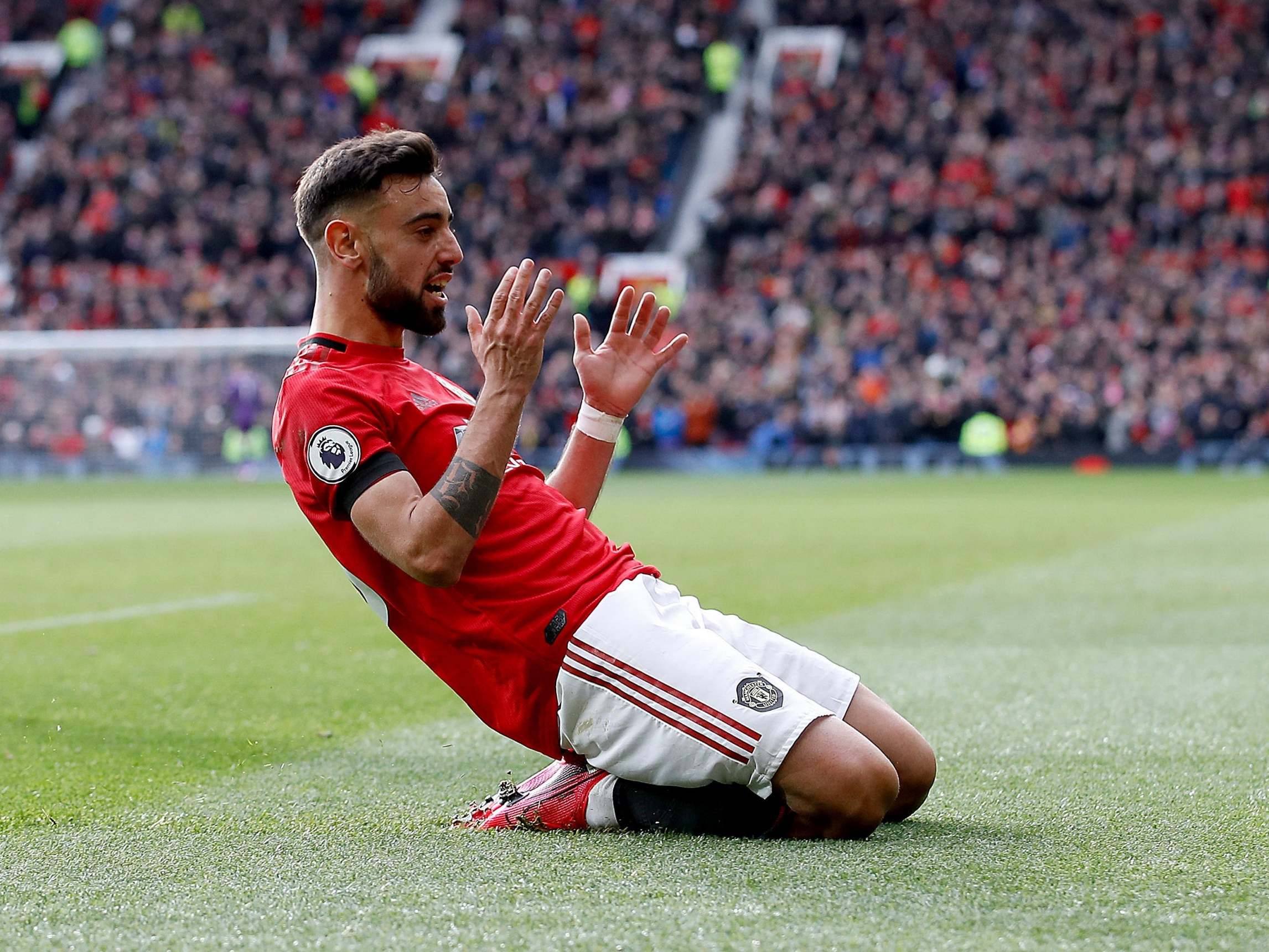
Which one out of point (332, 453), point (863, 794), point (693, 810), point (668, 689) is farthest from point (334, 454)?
point (863, 794)

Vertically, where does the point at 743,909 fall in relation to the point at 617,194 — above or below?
above

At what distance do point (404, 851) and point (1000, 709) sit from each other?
276 centimetres

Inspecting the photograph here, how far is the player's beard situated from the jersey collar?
0.08 m

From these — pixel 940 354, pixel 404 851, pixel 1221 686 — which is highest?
pixel 404 851

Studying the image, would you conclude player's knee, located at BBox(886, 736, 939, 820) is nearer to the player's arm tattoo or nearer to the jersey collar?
the player's arm tattoo

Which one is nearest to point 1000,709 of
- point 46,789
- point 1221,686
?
point 1221,686

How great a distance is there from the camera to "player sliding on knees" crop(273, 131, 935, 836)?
342cm

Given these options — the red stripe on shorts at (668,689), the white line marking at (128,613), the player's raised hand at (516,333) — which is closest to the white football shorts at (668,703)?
the red stripe on shorts at (668,689)

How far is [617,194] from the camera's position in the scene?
33000 millimetres

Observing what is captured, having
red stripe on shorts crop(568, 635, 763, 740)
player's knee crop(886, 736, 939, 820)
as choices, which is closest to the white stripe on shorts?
red stripe on shorts crop(568, 635, 763, 740)

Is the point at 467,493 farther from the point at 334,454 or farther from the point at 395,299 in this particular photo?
the point at 395,299

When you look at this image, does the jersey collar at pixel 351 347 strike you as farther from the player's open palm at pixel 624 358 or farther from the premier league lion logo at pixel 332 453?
A: the player's open palm at pixel 624 358

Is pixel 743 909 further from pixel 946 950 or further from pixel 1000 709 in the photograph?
pixel 1000 709

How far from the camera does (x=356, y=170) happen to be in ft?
12.0
